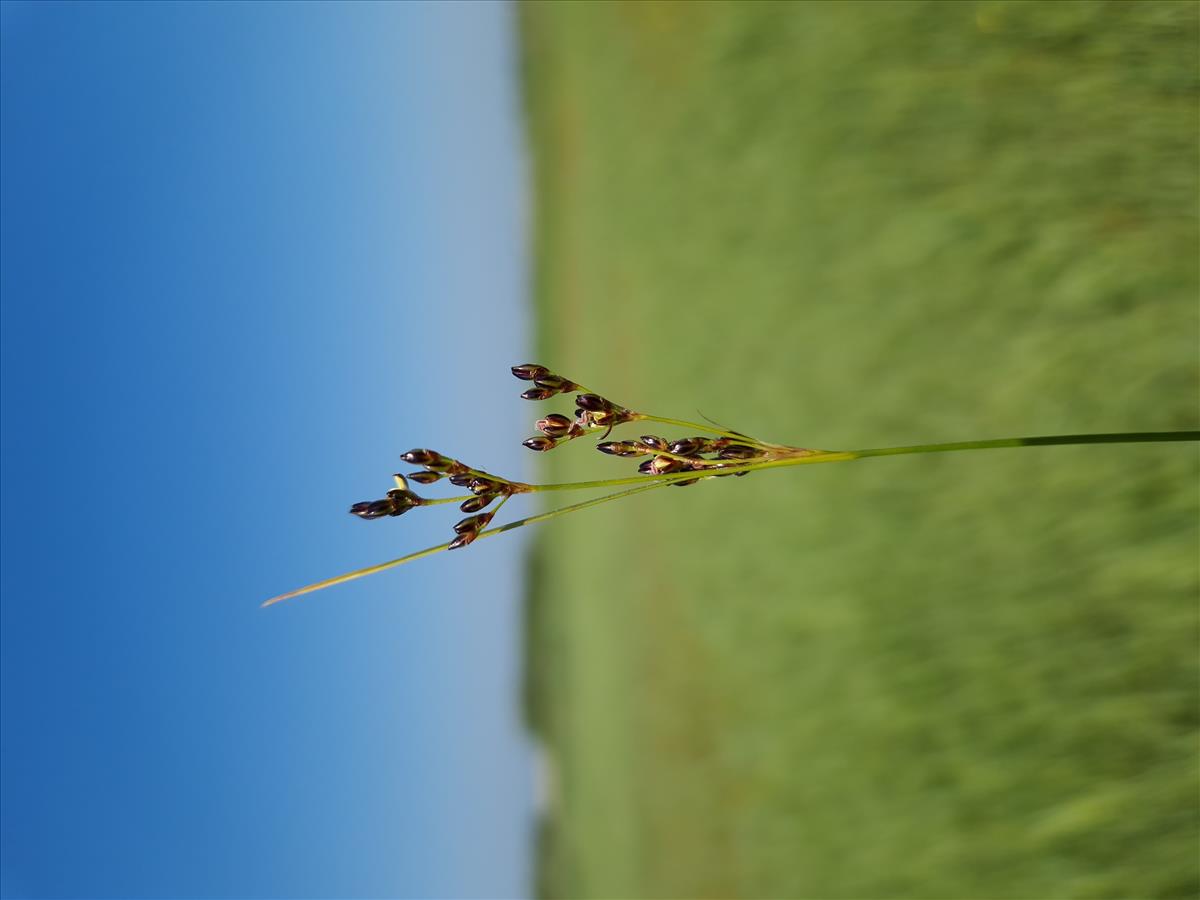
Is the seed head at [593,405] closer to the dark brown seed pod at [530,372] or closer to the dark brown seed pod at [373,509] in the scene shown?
the dark brown seed pod at [530,372]

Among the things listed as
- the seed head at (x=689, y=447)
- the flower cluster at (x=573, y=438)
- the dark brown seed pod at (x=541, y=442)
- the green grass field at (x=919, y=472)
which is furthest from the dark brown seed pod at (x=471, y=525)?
the green grass field at (x=919, y=472)

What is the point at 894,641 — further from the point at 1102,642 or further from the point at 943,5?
the point at 943,5

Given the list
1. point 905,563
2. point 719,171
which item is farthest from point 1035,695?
point 719,171

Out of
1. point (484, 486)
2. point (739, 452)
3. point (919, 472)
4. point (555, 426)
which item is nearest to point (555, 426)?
point (555, 426)

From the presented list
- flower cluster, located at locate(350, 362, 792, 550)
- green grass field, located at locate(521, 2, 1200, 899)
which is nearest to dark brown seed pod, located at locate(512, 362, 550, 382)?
flower cluster, located at locate(350, 362, 792, 550)

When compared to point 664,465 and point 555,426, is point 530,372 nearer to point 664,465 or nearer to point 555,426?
point 555,426

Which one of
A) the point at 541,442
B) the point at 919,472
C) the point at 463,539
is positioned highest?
the point at 919,472

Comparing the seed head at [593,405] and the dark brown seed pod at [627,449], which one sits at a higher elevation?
the seed head at [593,405]
